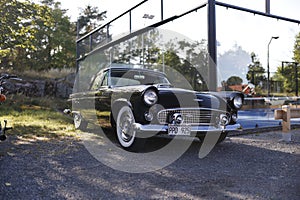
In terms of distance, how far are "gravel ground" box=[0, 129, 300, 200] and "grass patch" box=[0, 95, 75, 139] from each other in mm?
1847

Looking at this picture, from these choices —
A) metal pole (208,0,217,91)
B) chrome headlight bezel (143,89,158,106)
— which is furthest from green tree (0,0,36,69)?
chrome headlight bezel (143,89,158,106)

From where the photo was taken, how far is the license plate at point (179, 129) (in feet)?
12.0

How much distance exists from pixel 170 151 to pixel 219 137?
967 millimetres

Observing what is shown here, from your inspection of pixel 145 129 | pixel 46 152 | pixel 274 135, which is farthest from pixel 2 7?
pixel 274 135

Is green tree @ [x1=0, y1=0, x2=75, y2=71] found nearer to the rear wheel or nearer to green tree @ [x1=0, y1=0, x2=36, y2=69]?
green tree @ [x1=0, y1=0, x2=36, y2=69]

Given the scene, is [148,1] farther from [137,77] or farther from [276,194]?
[276,194]

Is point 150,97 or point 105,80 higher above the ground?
point 105,80

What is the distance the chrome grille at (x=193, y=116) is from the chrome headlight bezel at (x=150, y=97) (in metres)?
0.17

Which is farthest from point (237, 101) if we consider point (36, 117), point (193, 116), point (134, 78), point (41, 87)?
point (41, 87)

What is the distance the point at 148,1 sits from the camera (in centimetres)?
793

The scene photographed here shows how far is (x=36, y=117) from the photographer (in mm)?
9055

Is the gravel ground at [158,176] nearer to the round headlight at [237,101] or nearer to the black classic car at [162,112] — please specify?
the black classic car at [162,112]

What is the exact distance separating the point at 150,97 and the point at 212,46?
2.59 m

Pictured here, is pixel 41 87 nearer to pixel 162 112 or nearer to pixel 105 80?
pixel 105 80
